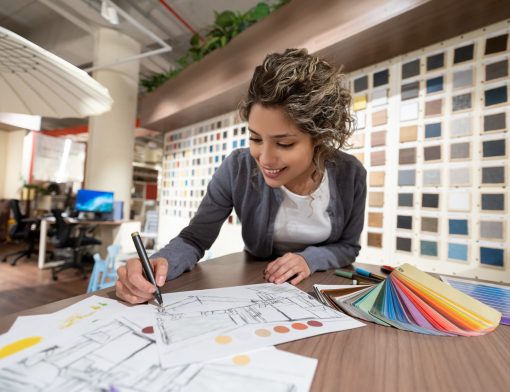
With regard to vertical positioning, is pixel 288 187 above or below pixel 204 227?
above

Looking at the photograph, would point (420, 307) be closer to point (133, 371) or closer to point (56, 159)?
point (133, 371)

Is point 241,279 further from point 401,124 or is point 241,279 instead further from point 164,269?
point 401,124

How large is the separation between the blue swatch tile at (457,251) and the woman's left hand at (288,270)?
100 centimetres

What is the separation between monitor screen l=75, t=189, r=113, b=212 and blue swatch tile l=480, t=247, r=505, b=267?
3641 millimetres

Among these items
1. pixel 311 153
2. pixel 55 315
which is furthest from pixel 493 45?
pixel 55 315

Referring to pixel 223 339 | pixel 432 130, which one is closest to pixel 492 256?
pixel 432 130

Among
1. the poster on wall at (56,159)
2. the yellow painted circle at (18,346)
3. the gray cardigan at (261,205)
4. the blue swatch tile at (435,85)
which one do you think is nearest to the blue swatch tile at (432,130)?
the blue swatch tile at (435,85)

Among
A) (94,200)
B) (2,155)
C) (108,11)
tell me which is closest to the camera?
(108,11)

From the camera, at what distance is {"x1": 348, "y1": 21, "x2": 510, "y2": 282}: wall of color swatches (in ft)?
3.96

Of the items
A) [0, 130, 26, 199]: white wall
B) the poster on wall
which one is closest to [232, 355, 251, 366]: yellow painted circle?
the poster on wall

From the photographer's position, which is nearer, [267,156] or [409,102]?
[267,156]

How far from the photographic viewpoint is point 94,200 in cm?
348

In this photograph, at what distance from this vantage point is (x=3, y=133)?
642cm

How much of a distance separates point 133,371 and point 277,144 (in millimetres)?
570
